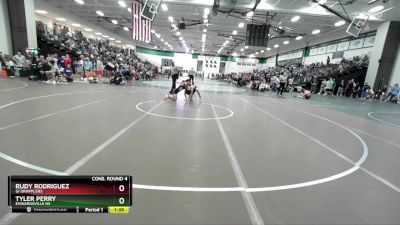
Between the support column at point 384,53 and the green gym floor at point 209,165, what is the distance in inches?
594

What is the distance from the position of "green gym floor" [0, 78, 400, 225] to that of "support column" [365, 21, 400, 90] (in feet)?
49.5

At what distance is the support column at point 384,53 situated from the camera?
1773 centimetres

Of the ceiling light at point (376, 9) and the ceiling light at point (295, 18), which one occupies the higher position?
the ceiling light at point (376, 9)

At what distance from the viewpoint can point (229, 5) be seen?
625 inches

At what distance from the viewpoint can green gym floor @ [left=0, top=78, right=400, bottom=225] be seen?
2.40 metres

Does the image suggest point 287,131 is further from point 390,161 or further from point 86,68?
point 86,68

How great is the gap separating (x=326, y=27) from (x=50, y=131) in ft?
78.7

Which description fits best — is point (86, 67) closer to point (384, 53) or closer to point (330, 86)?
point (330, 86)

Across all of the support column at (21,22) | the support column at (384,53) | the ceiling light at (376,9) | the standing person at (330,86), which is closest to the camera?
the ceiling light at (376,9)

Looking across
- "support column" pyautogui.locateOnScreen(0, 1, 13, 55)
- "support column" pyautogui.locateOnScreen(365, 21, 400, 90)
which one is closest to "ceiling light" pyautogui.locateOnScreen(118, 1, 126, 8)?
"support column" pyautogui.locateOnScreen(0, 1, 13, 55)

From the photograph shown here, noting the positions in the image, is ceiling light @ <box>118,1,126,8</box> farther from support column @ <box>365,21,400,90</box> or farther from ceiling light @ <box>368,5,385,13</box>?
support column @ <box>365,21,400,90</box>

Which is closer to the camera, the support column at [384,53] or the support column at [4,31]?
the support column at [4,31]
